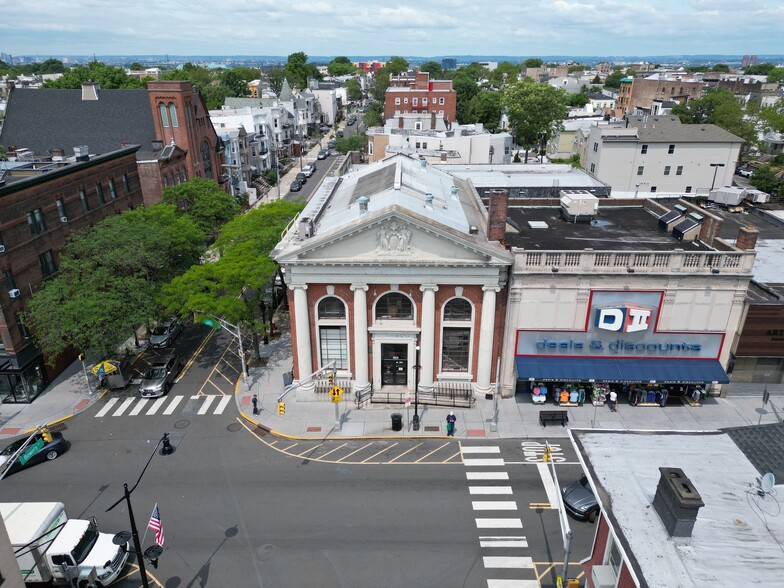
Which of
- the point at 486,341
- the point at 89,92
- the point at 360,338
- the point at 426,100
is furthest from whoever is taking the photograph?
the point at 426,100

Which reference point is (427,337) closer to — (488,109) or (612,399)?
(612,399)

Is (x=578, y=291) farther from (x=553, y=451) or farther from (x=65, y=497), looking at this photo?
(x=65, y=497)

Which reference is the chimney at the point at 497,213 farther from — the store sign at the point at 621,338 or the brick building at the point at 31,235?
the brick building at the point at 31,235

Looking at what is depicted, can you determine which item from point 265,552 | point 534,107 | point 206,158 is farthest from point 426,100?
point 265,552

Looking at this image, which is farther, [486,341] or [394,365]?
[394,365]

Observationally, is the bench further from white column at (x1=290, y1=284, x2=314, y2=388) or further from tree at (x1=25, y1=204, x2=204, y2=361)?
tree at (x1=25, y1=204, x2=204, y2=361)

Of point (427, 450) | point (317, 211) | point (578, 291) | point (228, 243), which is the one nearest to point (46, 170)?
point (228, 243)

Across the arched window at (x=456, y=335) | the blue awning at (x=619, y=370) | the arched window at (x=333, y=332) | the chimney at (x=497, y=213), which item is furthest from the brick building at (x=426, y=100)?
the blue awning at (x=619, y=370)
